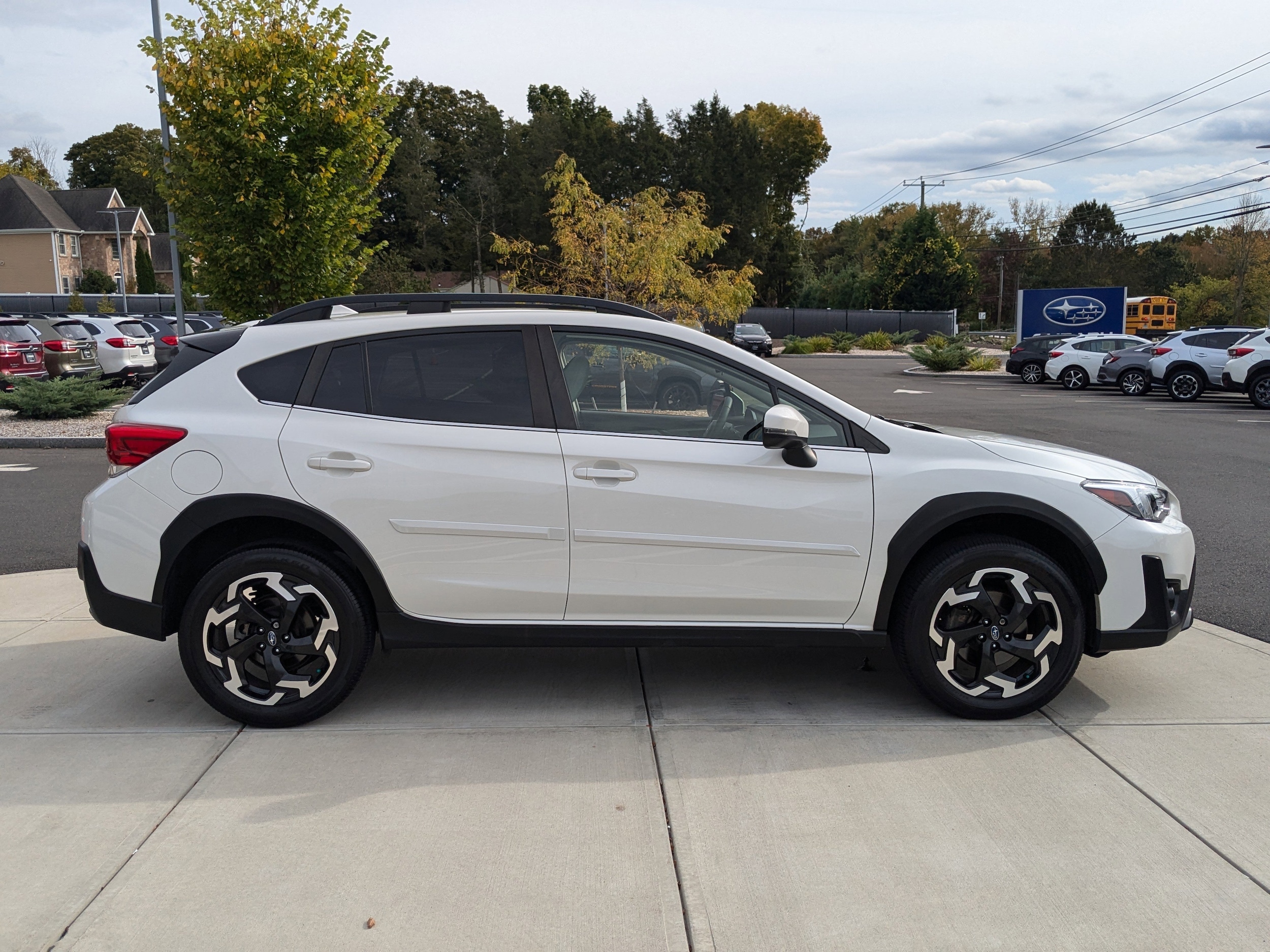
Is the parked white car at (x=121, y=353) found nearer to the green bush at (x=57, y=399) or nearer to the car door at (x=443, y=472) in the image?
the green bush at (x=57, y=399)

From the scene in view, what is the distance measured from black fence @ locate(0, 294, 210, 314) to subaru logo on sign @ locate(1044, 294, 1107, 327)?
1527 inches

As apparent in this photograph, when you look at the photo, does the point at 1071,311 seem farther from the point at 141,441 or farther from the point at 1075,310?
the point at 141,441

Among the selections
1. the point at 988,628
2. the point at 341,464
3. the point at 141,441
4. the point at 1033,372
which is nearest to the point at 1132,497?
the point at 988,628

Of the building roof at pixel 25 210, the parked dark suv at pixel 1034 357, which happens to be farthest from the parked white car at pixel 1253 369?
the building roof at pixel 25 210

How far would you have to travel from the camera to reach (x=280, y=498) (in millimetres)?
4180

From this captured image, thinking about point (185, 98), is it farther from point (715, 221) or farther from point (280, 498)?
point (715, 221)

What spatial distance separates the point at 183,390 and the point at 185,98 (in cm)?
1058

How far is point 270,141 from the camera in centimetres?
1332

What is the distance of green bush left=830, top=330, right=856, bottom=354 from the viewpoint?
159 ft

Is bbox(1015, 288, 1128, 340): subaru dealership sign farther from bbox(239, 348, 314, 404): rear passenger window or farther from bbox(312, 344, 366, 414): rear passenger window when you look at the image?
bbox(239, 348, 314, 404): rear passenger window

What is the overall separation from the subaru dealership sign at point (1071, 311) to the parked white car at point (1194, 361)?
11323 mm

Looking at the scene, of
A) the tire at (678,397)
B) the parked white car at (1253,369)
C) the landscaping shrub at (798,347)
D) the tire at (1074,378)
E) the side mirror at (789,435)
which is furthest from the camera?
the landscaping shrub at (798,347)

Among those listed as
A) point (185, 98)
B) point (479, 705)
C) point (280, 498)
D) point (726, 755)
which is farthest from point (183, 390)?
point (185, 98)

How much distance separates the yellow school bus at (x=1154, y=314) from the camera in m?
65.9
